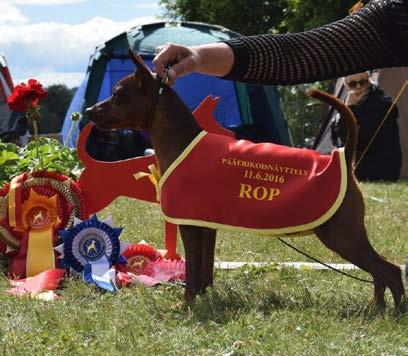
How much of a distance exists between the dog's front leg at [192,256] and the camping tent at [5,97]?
23.0ft

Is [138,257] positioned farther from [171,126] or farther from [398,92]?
[398,92]

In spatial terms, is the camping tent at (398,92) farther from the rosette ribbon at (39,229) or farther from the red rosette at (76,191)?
the rosette ribbon at (39,229)

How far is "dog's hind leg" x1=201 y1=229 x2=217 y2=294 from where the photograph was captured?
303cm

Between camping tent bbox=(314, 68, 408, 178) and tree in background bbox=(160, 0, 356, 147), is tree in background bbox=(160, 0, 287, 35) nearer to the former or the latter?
tree in background bbox=(160, 0, 356, 147)

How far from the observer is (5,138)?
358 inches

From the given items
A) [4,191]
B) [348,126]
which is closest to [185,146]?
[348,126]

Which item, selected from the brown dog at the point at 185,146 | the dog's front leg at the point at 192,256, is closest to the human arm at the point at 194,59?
the brown dog at the point at 185,146

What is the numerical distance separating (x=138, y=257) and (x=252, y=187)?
3.50 ft

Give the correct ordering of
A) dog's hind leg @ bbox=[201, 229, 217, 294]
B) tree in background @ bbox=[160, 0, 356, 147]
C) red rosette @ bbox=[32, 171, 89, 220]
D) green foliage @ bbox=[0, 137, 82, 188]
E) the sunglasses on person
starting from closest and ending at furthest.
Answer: dog's hind leg @ bbox=[201, 229, 217, 294]
red rosette @ bbox=[32, 171, 89, 220]
green foliage @ bbox=[0, 137, 82, 188]
the sunglasses on person
tree in background @ bbox=[160, 0, 356, 147]

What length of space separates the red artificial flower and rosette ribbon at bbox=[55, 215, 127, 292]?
2.09 ft

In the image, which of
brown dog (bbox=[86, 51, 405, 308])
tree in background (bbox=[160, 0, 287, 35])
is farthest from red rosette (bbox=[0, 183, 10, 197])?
tree in background (bbox=[160, 0, 287, 35])

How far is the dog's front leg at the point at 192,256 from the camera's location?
291 centimetres

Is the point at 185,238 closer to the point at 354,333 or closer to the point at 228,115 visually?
the point at 354,333

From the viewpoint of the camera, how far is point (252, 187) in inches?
112
